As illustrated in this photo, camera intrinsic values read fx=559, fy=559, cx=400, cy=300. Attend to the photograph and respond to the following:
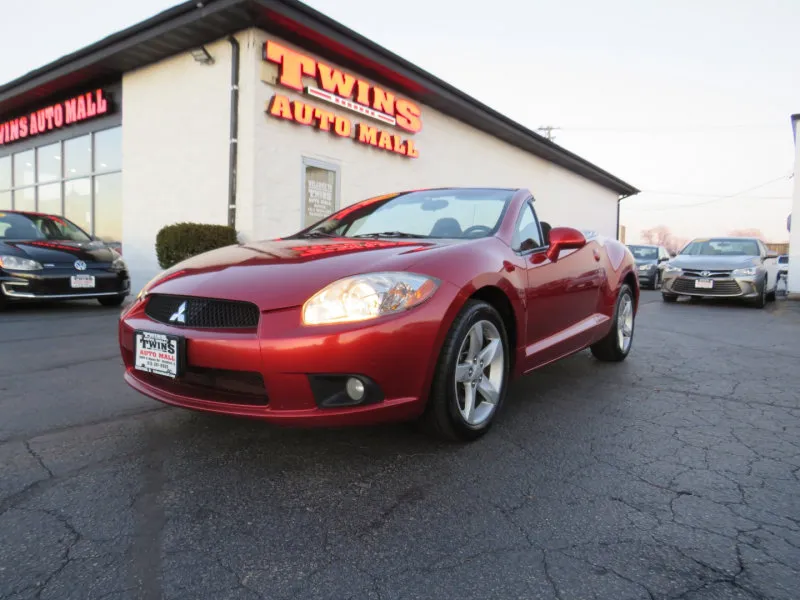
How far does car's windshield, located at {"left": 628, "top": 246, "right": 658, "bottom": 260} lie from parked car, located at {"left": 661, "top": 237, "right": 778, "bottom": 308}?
205 inches

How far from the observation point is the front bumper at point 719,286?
10062 millimetres

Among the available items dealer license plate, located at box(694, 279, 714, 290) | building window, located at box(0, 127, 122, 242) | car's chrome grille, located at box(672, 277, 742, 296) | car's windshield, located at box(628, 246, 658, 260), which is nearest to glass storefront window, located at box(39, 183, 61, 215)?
building window, located at box(0, 127, 122, 242)

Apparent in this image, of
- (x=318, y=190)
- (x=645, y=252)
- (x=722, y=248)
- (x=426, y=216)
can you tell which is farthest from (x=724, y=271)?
(x=426, y=216)

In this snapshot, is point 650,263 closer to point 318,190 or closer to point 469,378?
point 318,190

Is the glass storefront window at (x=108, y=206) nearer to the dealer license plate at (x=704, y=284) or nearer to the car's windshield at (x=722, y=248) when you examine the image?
the dealer license plate at (x=704, y=284)

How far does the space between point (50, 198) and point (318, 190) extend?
7.98 metres

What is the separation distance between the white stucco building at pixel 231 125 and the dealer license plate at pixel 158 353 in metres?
6.93

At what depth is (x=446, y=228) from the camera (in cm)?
328

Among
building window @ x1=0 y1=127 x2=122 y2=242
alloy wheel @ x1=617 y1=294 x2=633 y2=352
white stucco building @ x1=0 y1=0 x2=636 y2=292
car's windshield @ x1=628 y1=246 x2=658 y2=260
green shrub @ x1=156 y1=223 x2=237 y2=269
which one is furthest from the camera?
car's windshield @ x1=628 y1=246 x2=658 y2=260

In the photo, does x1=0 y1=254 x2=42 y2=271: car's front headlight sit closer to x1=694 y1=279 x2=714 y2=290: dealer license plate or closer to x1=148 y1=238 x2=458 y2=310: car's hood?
x1=148 y1=238 x2=458 y2=310: car's hood

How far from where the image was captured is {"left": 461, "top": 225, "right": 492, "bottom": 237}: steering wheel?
312 cm

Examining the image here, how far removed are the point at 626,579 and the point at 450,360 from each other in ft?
3.49

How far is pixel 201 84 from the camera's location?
980 cm

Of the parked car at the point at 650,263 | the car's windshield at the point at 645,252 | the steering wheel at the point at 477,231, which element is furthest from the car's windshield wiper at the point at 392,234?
the car's windshield at the point at 645,252
